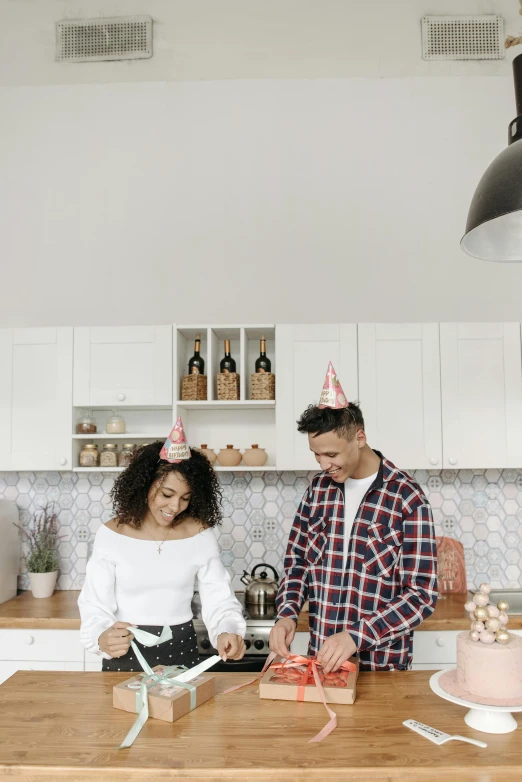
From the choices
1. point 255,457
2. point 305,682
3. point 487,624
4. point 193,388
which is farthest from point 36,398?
point 487,624

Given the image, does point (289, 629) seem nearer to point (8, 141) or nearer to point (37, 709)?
point (37, 709)

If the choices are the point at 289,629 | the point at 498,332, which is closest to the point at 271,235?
the point at 498,332

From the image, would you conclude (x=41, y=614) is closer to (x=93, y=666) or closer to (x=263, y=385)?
(x=93, y=666)

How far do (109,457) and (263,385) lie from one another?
88cm

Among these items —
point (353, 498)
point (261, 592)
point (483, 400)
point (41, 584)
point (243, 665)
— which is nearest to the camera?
point (353, 498)

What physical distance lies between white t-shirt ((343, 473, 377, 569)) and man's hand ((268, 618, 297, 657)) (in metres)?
0.35

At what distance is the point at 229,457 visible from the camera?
3.41 metres

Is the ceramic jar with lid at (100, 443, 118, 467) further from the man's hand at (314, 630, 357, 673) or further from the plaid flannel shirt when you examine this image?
the man's hand at (314, 630, 357, 673)

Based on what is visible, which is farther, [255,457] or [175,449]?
[255,457]

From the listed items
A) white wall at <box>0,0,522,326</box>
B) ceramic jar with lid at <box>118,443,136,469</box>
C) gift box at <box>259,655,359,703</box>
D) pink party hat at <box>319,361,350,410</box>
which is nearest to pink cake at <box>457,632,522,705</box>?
gift box at <box>259,655,359,703</box>

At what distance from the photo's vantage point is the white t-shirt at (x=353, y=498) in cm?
227

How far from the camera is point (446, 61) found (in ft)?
13.0

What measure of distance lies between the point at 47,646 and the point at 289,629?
1565mm

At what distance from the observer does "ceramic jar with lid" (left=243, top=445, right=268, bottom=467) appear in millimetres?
3426
